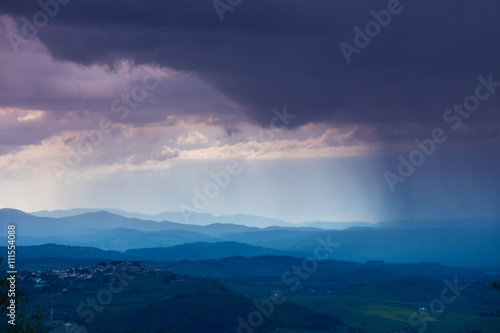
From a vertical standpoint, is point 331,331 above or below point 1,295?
below

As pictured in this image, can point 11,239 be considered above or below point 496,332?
above

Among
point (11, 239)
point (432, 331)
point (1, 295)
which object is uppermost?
point (11, 239)

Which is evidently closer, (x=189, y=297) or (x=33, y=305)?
(x=33, y=305)

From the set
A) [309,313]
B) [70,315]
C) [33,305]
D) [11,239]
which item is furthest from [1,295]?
[309,313]

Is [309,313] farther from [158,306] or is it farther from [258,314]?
[158,306]

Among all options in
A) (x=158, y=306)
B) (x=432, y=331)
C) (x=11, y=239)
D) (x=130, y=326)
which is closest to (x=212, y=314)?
(x=158, y=306)

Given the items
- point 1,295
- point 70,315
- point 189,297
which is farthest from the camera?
point 189,297

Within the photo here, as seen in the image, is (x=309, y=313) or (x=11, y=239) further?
(x=309, y=313)

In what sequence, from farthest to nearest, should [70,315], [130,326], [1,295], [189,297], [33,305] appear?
[189,297]
[33,305]
[70,315]
[130,326]
[1,295]

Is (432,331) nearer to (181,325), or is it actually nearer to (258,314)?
(258,314)
